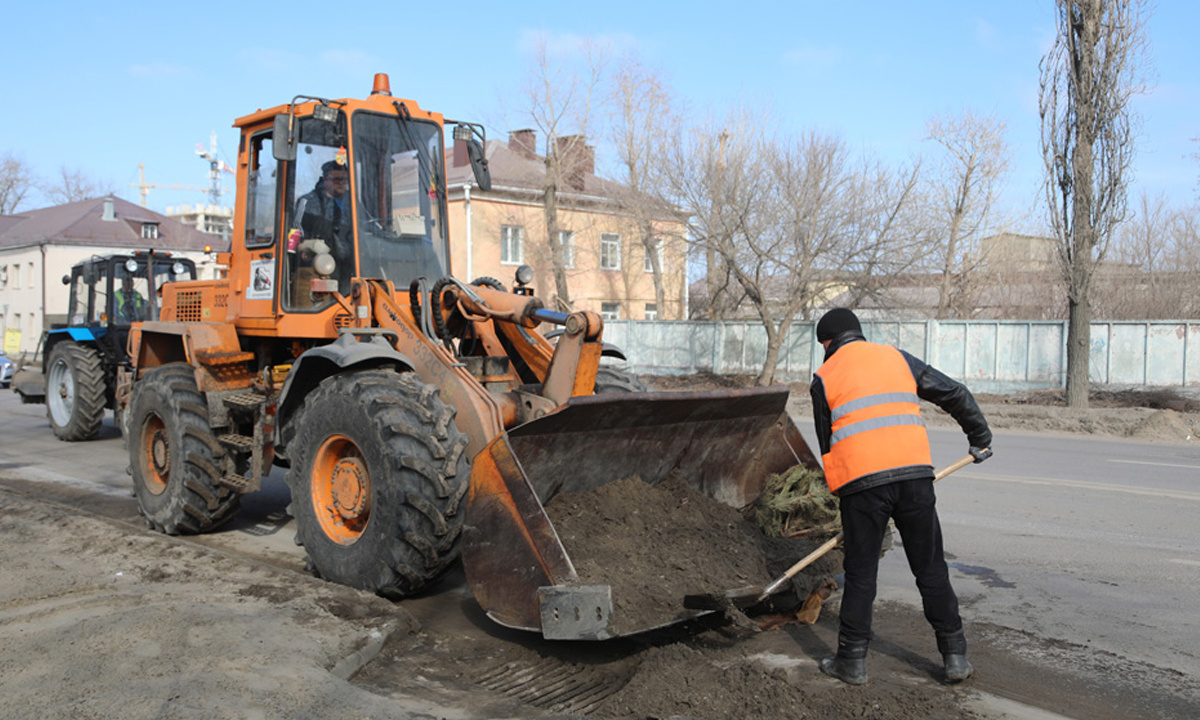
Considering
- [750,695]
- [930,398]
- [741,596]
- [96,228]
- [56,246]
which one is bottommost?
[750,695]

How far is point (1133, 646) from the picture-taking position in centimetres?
511

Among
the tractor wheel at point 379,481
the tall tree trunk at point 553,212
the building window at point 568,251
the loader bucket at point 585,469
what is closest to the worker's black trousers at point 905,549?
the loader bucket at point 585,469

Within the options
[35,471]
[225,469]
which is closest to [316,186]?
[225,469]

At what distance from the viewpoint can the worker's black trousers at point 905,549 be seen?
4598 millimetres

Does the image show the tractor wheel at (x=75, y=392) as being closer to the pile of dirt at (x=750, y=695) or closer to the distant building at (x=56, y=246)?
the pile of dirt at (x=750, y=695)

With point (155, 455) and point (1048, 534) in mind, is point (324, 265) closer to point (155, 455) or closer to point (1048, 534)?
point (155, 455)

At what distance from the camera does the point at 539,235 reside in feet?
124

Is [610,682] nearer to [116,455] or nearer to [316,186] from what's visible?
[316,186]

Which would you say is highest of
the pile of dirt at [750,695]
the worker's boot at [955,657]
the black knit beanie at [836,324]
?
the black knit beanie at [836,324]

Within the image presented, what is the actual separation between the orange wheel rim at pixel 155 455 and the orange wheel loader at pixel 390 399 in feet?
0.05

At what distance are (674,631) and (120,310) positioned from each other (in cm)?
1209

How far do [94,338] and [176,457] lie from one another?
8.20 metres

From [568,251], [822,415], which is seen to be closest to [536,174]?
[568,251]

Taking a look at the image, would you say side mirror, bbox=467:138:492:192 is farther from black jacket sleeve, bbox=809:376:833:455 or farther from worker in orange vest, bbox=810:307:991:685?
worker in orange vest, bbox=810:307:991:685
